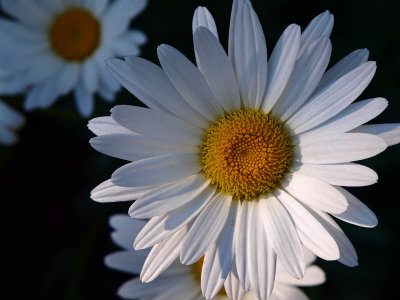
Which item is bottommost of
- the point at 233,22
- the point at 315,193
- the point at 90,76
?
the point at 315,193

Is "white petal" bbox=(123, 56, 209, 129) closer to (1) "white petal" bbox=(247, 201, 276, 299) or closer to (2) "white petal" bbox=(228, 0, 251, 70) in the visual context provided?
(2) "white petal" bbox=(228, 0, 251, 70)

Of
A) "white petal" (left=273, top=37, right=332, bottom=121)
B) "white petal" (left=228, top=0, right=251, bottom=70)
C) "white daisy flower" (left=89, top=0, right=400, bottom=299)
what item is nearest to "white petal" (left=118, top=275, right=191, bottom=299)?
"white daisy flower" (left=89, top=0, right=400, bottom=299)

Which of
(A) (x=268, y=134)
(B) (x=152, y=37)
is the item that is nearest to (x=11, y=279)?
(B) (x=152, y=37)

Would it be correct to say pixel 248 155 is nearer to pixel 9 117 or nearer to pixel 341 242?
pixel 341 242

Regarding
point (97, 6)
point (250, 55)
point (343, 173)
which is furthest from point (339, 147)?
point (97, 6)

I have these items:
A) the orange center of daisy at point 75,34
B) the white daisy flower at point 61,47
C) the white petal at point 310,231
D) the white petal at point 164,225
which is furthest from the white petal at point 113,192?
the orange center of daisy at point 75,34

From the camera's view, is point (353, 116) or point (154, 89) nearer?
point (353, 116)

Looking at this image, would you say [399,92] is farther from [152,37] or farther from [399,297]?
[152,37]
